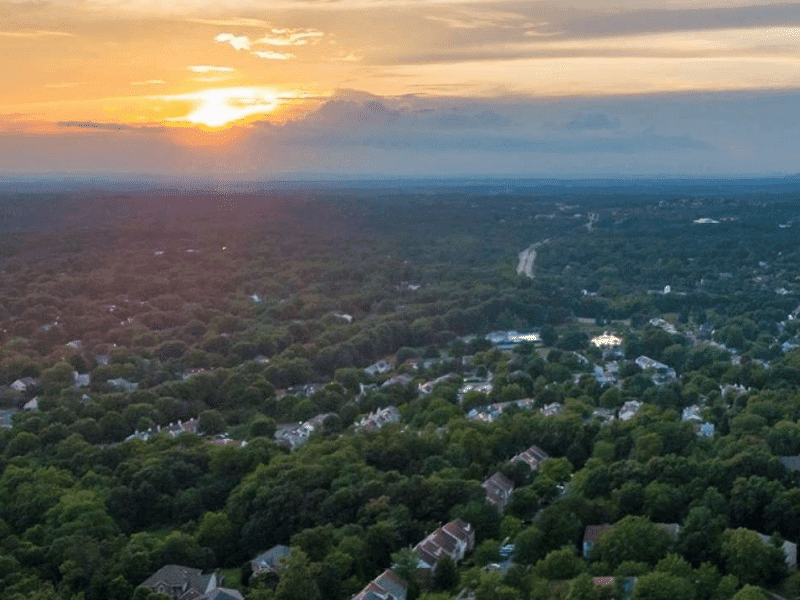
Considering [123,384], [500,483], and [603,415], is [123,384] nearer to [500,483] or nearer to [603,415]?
[603,415]

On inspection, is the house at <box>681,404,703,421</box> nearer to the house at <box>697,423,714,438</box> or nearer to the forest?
the forest

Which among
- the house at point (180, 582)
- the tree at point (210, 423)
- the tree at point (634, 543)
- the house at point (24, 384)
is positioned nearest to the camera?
the house at point (180, 582)

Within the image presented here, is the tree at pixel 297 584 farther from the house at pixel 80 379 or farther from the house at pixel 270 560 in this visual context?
the house at pixel 80 379

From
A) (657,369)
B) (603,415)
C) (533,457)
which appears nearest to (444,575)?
(533,457)

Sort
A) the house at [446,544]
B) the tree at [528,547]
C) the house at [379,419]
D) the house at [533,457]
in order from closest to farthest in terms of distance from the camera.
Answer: the house at [446,544], the tree at [528,547], the house at [533,457], the house at [379,419]

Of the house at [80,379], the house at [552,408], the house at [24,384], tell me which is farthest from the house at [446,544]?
the house at [24,384]

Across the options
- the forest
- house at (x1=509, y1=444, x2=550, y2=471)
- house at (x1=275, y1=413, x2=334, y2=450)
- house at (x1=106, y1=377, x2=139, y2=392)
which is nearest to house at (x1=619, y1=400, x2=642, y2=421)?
the forest
